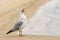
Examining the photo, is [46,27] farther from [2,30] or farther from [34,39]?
[34,39]

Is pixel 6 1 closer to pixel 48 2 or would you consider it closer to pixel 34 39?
pixel 48 2

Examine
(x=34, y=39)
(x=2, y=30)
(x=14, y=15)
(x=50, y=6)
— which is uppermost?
(x=50, y=6)

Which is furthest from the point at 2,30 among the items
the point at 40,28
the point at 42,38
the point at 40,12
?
the point at 40,12

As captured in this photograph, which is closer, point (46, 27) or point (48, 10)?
point (46, 27)

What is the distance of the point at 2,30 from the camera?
6793mm

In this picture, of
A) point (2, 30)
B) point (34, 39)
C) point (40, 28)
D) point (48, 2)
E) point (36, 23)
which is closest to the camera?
point (34, 39)

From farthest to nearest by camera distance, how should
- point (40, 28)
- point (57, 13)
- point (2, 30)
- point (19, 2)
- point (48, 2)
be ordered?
point (48, 2) < point (19, 2) < point (57, 13) < point (40, 28) < point (2, 30)

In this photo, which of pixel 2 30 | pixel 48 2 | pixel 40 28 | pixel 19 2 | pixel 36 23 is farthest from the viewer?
pixel 48 2

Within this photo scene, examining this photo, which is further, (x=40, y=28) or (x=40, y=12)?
(x=40, y=12)

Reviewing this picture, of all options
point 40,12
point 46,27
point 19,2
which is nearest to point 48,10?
point 40,12

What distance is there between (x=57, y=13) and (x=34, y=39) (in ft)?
16.8

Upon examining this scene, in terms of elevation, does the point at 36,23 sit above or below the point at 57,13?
below

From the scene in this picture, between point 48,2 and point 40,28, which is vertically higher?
point 48,2

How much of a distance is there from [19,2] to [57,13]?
6.84ft
